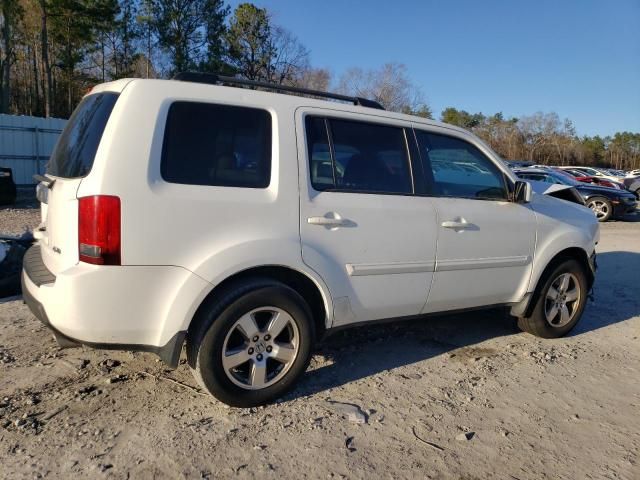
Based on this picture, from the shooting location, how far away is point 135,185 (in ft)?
9.03

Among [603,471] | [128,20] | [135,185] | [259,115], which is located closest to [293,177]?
[259,115]

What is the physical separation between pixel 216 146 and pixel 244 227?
50 cm

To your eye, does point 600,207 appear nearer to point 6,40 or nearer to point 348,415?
point 348,415

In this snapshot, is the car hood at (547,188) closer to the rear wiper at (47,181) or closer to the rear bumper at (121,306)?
the rear bumper at (121,306)

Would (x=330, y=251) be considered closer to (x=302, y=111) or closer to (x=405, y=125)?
(x=302, y=111)

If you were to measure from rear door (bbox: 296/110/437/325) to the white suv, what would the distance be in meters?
0.01

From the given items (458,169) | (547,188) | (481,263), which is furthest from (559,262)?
(458,169)

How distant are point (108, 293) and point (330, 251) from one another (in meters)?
1.33

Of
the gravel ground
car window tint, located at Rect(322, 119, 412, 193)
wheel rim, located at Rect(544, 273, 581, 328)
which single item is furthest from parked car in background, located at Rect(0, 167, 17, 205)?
wheel rim, located at Rect(544, 273, 581, 328)

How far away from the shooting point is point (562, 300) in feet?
15.9

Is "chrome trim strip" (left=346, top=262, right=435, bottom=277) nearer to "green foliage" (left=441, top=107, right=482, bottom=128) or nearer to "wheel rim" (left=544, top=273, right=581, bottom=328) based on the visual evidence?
"wheel rim" (left=544, top=273, right=581, bottom=328)

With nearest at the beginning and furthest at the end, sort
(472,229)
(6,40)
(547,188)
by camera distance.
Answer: (472,229) < (547,188) < (6,40)

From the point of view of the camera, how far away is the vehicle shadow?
384cm

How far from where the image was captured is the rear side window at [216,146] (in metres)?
2.92
